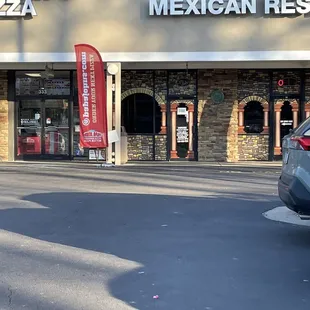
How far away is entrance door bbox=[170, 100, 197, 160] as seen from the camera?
18094 mm

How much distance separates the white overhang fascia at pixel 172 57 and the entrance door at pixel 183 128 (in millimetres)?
2746

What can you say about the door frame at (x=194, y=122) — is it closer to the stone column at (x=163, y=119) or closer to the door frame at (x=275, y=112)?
the stone column at (x=163, y=119)

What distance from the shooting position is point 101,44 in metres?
15.8

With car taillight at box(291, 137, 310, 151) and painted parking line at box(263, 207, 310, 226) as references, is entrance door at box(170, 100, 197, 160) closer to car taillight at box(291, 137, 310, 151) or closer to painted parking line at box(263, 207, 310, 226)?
painted parking line at box(263, 207, 310, 226)

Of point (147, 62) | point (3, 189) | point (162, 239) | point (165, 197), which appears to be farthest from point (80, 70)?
point (162, 239)

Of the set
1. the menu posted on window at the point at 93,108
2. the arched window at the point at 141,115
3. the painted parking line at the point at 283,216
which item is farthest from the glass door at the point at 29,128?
the painted parking line at the point at 283,216

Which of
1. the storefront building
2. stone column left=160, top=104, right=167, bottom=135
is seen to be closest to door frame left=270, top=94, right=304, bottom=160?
the storefront building

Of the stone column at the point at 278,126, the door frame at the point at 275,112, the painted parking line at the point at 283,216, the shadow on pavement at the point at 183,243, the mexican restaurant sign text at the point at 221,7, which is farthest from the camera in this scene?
the stone column at the point at 278,126

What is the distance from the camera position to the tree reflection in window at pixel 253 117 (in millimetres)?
18062

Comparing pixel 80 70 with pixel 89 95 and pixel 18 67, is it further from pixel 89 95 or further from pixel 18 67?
pixel 18 67

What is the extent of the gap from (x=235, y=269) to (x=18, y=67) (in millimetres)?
13488

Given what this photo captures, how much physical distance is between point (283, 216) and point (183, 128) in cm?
967

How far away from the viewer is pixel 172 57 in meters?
15.6

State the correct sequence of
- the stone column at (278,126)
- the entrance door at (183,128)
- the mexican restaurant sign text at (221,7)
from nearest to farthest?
the mexican restaurant sign text at (221,7), the stone column at (278,126), the entrance door at (183,128)
